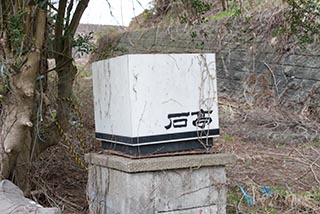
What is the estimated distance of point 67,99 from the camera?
14.9 ft

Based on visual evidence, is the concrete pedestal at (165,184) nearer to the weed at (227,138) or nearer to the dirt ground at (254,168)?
the dirt ground at (254,168)

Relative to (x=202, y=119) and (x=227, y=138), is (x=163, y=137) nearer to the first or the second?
(x=202, y=119)

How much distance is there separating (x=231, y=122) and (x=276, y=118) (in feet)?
2.59

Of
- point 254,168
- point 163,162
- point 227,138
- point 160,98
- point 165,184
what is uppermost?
point 160,98

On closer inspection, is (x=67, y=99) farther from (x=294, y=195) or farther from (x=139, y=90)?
(x=294, y=195)

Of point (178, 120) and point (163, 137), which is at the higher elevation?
point (178, 120)

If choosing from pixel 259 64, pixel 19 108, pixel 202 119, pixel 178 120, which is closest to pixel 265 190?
pixel 202 119

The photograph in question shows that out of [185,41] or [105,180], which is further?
[185,41]

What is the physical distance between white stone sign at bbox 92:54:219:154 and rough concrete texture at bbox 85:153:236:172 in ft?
0.37

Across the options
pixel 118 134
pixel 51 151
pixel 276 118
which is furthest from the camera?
pixel 276 118

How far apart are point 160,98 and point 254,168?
280cm

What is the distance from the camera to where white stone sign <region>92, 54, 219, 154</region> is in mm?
3193

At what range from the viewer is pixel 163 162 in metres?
3.24

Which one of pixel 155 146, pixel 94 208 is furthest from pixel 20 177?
pixel 155 146
